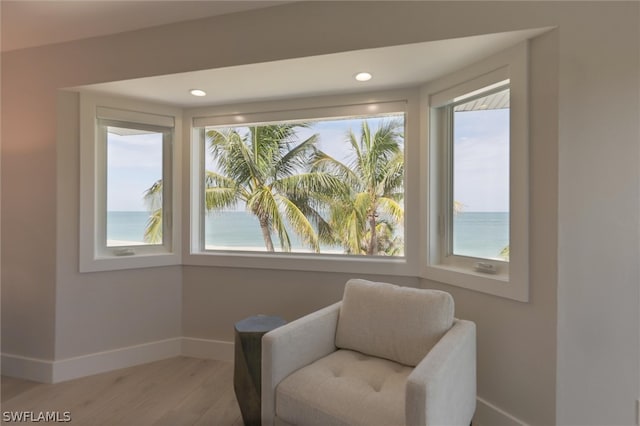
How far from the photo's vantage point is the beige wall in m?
1.53

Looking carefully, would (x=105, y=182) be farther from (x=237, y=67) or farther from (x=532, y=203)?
(x=532, y=203)

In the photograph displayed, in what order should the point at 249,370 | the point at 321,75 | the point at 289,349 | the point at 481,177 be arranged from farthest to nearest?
the point at 321,75 → the point at 481,177 → the point at 249,370 → the point at 289,349

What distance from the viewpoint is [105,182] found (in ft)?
8.66

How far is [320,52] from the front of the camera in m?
1.87

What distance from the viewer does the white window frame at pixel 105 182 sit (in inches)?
96.9

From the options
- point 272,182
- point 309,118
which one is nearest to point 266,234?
point 272,182

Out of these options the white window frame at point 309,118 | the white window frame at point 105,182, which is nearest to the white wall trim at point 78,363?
the white window frame at point 105,182

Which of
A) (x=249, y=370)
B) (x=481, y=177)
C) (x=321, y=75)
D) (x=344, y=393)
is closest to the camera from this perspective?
(x=344, y=393)

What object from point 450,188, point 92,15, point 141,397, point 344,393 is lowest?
point 141,397

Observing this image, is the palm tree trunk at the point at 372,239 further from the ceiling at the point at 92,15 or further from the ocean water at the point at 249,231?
the ceiling at the point at 92,15

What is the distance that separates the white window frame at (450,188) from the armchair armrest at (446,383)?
411mm

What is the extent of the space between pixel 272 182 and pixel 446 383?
201 centimetres

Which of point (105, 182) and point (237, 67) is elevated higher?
point (237, 67)

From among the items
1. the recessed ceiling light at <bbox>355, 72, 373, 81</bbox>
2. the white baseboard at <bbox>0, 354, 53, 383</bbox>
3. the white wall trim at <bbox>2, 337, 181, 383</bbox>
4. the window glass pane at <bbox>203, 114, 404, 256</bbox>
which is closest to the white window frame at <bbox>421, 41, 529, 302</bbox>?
the window glass pane at <bbox>203, 114, 404, 256</bbox>
